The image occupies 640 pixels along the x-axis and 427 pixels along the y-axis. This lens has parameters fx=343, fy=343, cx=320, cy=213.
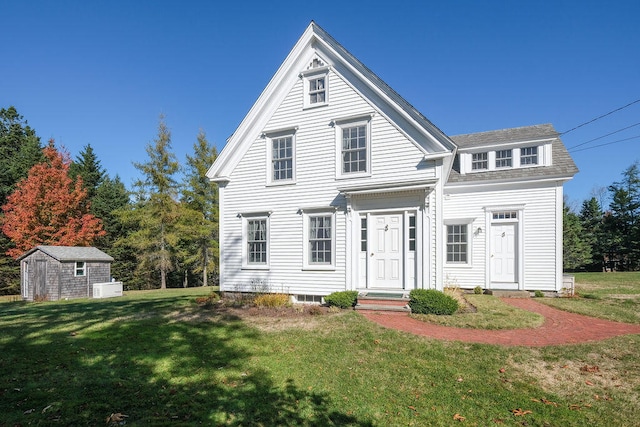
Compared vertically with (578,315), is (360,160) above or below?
above

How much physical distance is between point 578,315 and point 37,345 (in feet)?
45.0

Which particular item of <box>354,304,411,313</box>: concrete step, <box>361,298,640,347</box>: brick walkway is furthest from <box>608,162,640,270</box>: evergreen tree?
<box>354,304,411,313</box>: concrete step

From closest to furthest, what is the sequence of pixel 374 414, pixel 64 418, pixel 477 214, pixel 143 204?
pixel 64 418 < pixel 374 414 < pixel 477 214 < pixel 143 204

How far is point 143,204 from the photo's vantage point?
2923 cm

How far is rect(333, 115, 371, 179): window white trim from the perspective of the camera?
12047mm

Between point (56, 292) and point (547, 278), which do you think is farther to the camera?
point (56, 292)

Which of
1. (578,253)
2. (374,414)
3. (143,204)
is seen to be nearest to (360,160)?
(374,414)

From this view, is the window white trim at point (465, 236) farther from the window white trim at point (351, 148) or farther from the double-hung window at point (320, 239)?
the double-hung window at point (320, 239)

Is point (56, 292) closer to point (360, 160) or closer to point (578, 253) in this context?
point (360, 160)

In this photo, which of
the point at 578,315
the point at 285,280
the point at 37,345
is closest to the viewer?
the point at 37,345

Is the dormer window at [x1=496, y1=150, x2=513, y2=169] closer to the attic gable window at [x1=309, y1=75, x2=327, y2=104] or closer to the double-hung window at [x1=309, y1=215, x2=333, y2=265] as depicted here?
the attic gable window at [x1=309, y1=75, x2=327, y2=104]

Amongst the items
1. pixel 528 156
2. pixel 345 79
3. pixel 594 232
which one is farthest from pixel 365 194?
pixel 594 232

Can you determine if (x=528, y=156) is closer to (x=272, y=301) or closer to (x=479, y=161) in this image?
(x=479, y=161)

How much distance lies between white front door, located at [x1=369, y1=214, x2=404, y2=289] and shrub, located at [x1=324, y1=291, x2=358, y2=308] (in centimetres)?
111
